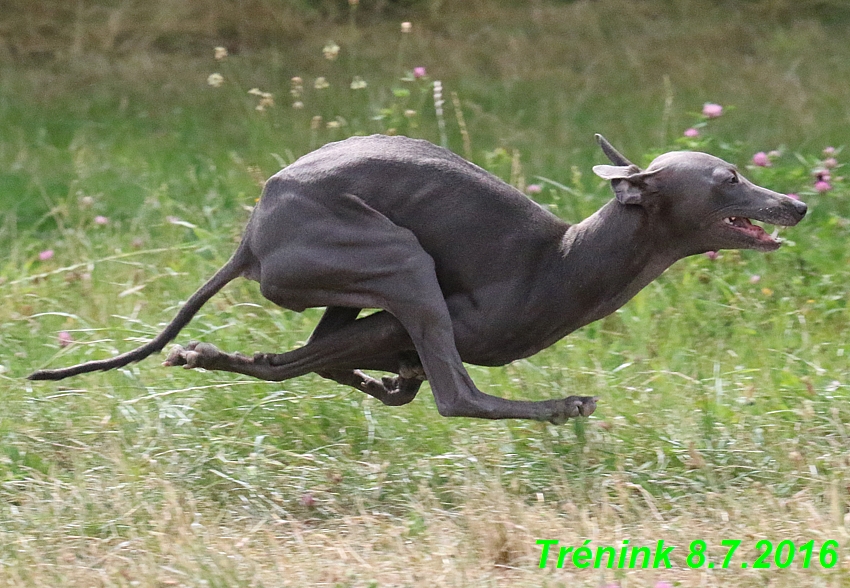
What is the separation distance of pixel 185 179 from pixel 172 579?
4695 millimetres

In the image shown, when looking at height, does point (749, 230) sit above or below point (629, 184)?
below

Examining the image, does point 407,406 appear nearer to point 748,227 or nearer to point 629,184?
point 629,184

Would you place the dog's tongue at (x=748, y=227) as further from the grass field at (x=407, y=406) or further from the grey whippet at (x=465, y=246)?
the grass field at (x=407, y=406)

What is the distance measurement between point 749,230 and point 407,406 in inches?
64.1

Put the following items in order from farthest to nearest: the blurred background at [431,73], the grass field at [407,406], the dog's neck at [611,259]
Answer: the blurred background at [431,73]
the dog's neck at [611,259]
the grass field at [407,406]

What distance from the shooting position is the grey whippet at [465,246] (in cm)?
419

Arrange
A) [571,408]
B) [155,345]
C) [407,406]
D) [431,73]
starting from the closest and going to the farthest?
[571,408] < [155,345] < [407,406] < [431,73]

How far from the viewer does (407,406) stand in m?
5.21

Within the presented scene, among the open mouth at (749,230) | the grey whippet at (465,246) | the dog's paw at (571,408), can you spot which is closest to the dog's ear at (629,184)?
Answer: the grey whippet at (465,246)

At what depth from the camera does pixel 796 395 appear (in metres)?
5.09

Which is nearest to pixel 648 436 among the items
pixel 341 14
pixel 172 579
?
pixel 172 579

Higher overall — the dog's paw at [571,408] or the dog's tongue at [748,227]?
the dog's tongue at [748,227]

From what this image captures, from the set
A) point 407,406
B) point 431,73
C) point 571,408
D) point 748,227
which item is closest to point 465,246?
point 571,408

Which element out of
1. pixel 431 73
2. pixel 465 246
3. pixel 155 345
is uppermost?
pixel 465 246
